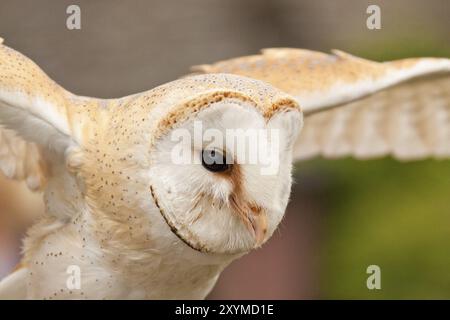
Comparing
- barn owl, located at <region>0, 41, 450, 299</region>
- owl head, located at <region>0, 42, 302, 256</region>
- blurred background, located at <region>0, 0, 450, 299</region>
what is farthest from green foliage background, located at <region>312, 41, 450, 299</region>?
owl head, located at <region>0, 42, 302, 256</region>

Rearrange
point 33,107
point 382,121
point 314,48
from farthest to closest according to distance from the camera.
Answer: point 314,48
point 382,121
point 33,107

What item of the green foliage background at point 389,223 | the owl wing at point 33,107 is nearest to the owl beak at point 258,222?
the owl wing at point 33,107

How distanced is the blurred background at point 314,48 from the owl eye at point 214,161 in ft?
6.37

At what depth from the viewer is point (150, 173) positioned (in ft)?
5.30

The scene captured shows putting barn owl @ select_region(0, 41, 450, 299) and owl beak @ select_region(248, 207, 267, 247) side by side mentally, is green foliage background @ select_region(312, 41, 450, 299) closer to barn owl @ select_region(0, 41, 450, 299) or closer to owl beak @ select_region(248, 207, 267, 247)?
barn owl @ select_region(0, 41, 450, 299)

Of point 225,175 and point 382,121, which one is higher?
point 382,121

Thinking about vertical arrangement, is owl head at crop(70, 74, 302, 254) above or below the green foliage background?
below

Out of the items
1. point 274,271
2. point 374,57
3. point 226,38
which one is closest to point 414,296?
point 274,271

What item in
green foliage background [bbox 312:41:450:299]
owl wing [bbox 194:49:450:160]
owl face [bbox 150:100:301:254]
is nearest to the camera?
owl face [bbox 150:100:301:254]

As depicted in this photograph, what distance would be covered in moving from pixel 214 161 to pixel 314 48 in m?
2.67

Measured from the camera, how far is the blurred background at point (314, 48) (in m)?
3.46

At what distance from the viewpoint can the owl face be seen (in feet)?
5.00

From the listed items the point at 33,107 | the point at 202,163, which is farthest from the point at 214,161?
the point at 33,107

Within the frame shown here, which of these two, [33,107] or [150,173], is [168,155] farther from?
[33,107]
